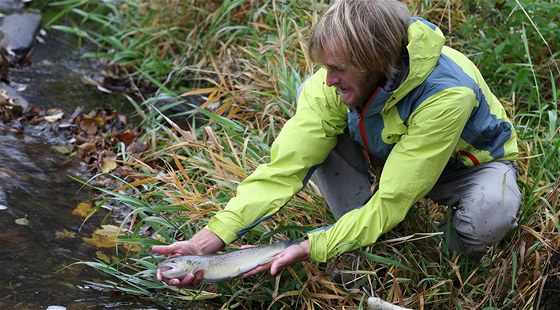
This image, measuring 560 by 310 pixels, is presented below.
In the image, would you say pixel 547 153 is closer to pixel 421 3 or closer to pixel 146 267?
pixel 421 3

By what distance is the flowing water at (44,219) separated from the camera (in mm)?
3158

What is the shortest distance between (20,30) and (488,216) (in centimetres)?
422

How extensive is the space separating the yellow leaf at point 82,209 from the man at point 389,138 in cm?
113

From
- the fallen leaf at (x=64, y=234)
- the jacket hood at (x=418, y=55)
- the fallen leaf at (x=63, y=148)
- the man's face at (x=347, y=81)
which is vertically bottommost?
the fallen leaf at (x=63, y=148)

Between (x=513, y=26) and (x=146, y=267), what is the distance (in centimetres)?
229

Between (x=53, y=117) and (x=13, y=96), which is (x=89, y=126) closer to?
(x=53, y=117)

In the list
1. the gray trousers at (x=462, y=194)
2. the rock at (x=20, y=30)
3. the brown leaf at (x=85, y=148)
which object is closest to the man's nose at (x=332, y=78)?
the gray trousers at (x=462, y=194)

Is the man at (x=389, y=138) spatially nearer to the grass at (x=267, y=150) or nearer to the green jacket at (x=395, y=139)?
the green jacket at (x=395, y=139)

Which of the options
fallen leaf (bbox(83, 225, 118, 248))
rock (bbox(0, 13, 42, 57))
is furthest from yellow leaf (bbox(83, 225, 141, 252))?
rock (bbox(0, 13, 42, 57))

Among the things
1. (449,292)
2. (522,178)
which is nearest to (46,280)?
(449,292)

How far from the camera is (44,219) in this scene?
3.76 meters

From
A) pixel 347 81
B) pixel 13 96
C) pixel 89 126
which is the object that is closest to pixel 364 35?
pixel 347 81

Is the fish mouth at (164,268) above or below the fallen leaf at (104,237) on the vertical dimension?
above

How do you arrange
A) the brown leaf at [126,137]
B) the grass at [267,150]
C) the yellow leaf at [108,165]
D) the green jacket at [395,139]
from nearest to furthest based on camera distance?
1. the green jacket at [395,139]
2. the grass at [267,150]
3. the yellow leaf at [108,165]
4. the brown leaf at [126,137]
